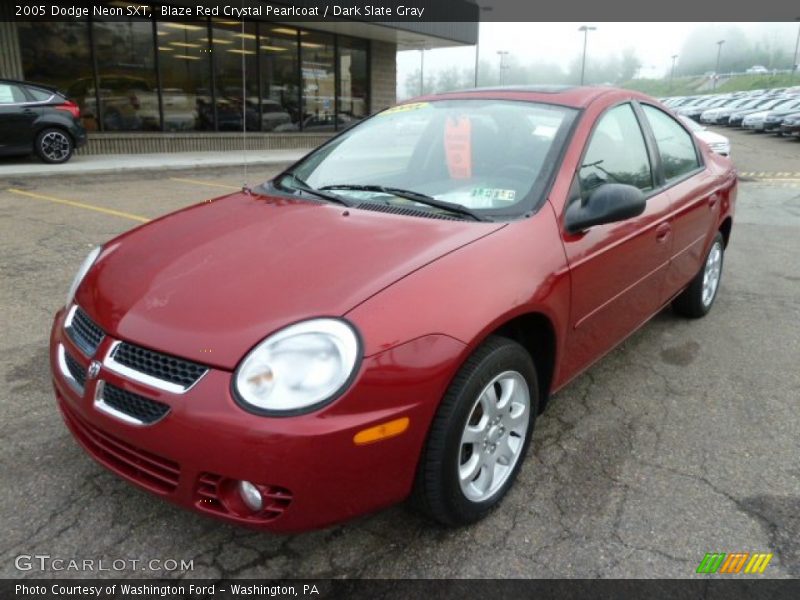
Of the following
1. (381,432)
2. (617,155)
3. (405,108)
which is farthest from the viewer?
(405,108)

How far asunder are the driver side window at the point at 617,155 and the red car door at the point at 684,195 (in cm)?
23

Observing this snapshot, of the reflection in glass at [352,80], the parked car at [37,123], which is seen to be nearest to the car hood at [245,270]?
the parked car at [37,123]

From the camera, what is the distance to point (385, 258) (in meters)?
2.17

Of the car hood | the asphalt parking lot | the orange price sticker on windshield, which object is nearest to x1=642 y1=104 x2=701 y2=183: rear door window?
the asphalt parking lot

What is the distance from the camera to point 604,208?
262 centimetres

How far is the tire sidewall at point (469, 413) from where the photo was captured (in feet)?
6.71

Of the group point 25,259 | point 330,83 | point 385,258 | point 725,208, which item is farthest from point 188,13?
point 385,258

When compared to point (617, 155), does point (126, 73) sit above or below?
above

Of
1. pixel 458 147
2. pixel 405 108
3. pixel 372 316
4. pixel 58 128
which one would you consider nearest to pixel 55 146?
pixel 58 128

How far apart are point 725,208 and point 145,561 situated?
4127 millimetres

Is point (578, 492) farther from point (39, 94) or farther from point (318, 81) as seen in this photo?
point (318, 81)

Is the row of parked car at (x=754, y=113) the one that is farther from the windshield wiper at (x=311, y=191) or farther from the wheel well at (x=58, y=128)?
the windshield wiper at (x=311, y=191)

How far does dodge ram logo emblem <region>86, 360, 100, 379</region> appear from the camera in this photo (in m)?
2.06

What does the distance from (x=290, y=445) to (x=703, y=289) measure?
3.60m
